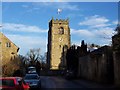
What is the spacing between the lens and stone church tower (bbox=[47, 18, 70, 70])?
4889 inches

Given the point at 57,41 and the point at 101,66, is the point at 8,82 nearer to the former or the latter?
the point at 101,66

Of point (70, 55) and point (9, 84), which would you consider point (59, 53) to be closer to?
point (70, 55)

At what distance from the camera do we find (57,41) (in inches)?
4970

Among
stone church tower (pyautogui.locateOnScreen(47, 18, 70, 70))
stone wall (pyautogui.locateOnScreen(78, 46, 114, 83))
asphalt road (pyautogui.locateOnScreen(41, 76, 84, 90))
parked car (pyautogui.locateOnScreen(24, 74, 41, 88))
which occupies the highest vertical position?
stone church tower (pyautogui.locateOnScreen(47, 18, 70, 70))

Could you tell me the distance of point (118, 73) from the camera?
38.3 meters

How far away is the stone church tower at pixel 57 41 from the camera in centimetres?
12419

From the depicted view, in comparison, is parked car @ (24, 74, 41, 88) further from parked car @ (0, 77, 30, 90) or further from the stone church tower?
the stone church tower

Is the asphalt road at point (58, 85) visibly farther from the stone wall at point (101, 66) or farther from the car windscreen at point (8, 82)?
the car windscreen at point (8, 82)

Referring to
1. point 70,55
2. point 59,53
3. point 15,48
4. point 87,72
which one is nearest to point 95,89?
point 87,72

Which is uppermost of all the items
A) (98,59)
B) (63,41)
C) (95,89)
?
(63,41)

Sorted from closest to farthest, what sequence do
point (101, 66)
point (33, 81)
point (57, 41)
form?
point (33, 81), point (101, 66), point (57, 41)

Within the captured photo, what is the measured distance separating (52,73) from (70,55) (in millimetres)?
30512

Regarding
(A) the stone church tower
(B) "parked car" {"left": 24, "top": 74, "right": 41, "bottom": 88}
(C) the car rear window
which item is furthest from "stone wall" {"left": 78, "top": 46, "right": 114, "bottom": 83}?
(A) the stone church tower

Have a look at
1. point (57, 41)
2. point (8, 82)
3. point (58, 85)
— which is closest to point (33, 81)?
point (58, 85)
